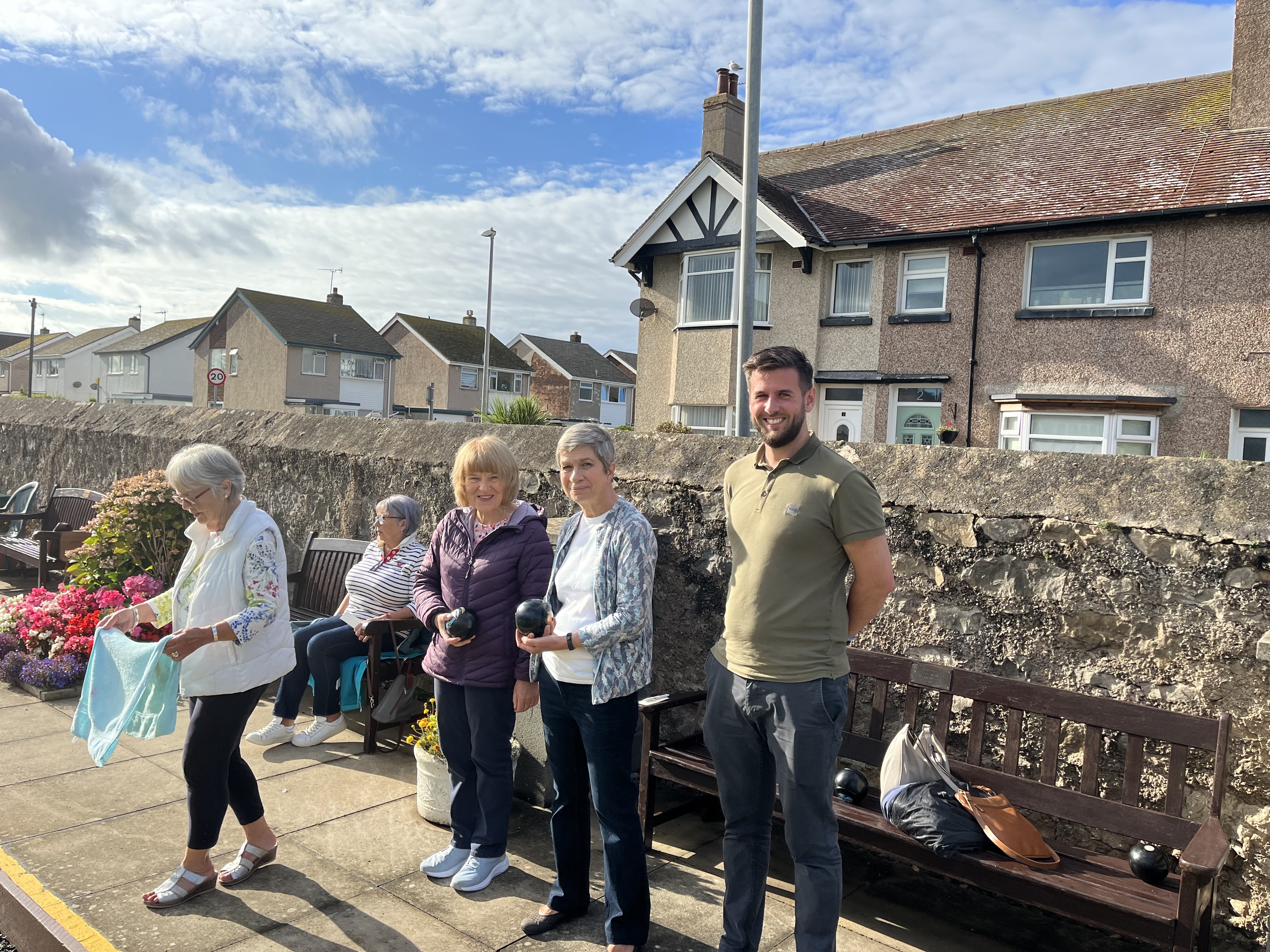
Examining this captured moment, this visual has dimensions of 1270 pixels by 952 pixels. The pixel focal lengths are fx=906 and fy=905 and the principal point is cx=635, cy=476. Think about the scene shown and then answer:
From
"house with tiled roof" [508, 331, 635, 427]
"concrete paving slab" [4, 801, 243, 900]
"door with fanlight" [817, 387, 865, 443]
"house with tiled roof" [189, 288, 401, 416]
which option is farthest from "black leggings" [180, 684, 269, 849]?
"house with tiled roof" [508, 331, 635, 427]

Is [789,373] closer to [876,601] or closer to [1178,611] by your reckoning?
[876,601]

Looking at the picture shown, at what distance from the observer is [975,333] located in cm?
1695

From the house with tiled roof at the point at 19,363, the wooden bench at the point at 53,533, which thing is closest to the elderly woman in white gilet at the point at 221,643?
the wooden bench at the point at 53,533

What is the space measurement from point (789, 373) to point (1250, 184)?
15298 mm

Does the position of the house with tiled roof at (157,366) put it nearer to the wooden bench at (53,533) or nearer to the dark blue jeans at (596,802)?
the wooden bench at (53,533)

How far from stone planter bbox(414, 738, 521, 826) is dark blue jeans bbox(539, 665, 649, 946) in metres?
0.73

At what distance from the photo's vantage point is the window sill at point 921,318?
17.3m

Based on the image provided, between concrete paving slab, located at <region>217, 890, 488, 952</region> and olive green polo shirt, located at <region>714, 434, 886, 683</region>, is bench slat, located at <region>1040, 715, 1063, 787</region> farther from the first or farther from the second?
concrete paving slab, located at <region>217, 890, 488, 952</region>

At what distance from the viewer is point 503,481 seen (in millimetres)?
3557

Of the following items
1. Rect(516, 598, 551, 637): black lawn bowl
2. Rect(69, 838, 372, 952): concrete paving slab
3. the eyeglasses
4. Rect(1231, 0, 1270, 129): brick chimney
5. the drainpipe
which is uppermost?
Rect(1231, 0, 1270, 129): brick chimney

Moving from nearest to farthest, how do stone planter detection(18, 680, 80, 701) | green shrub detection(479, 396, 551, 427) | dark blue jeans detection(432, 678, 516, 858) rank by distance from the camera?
dark blue jeans detection(432, 678, 516, 858) → stone planter detection(18, 680, 80, 701) → green shrub detection(479, 396, 551, 427)

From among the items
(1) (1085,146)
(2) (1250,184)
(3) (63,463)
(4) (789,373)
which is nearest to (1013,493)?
(4) (789,373)

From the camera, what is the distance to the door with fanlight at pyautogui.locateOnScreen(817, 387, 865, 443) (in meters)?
18.5

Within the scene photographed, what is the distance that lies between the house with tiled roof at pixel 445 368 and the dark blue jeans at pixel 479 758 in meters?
45.9
